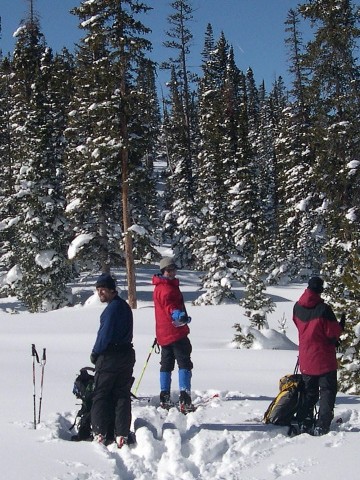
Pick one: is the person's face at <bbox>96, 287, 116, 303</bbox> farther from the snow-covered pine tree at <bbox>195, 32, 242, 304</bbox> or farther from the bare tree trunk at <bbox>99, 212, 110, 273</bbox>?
the snow-covered pine tree at <bbox>195, 32, 242, 304</bbox>

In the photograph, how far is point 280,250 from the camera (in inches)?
1571

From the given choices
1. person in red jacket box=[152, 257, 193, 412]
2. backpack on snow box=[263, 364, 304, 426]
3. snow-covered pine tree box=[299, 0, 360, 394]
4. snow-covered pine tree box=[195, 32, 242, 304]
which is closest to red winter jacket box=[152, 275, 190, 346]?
person in red jacket box=[152, 257, 193, 412]

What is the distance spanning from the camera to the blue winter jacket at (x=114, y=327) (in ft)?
21.6

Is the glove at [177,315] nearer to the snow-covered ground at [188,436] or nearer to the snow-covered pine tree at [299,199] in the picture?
the snow-covered ground at [188,436]

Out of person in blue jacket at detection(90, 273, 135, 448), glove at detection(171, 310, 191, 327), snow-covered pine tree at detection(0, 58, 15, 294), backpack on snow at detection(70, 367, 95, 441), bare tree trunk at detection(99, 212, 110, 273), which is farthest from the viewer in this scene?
snow-covered pine tree at detection(0, 58, 15, 294)

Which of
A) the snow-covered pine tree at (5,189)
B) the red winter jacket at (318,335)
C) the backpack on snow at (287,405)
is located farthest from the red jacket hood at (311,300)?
the snow-covered pine tree at (5,189)

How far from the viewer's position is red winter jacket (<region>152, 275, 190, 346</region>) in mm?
7859

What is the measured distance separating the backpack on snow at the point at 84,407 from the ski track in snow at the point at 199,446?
21 centimetres

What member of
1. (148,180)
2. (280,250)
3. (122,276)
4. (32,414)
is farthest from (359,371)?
(280,250)

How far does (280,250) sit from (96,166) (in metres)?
20.1

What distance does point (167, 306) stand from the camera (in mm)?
7859

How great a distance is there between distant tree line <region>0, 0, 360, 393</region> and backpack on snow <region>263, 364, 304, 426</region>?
328cm

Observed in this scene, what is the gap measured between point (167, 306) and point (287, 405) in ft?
6.94

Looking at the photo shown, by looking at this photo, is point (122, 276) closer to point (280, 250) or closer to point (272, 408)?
point (280, 250)
